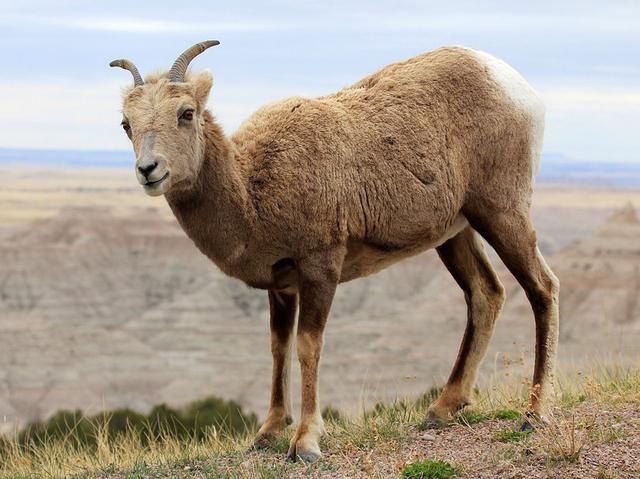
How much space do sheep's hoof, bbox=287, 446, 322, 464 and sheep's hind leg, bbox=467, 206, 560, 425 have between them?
1.80 m

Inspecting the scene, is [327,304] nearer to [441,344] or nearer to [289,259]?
[289,259]

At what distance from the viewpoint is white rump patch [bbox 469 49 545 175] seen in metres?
8.84

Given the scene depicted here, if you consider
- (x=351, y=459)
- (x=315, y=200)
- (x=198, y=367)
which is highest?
(x=315, y=200)

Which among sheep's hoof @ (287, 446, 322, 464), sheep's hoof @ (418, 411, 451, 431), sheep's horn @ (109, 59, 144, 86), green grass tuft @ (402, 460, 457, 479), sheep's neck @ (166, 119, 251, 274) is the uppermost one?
sheep's horn @ (109, 59, 144, 86)

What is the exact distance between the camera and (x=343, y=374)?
8662cm

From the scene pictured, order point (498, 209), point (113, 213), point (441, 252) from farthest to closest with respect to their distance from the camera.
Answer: point (113, 213)
point (441, 252)
point (498, 209)

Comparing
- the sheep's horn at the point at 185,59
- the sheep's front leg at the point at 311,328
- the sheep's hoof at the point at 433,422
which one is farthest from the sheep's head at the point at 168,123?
the sheep's hoof at the point at 433,422

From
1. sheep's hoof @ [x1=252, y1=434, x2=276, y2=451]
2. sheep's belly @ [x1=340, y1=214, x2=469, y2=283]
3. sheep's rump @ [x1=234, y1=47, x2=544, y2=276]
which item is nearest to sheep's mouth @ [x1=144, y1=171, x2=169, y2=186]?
sheep's rump @ [x1=234, y1=47, x2=544, y2=276]

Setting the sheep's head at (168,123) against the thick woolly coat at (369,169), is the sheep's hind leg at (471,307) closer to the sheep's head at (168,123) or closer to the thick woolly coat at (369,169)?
the thick woolly coat at (369,169)

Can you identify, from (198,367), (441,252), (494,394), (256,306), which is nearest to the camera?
(441,252)

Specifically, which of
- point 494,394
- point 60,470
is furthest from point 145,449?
point 494,394

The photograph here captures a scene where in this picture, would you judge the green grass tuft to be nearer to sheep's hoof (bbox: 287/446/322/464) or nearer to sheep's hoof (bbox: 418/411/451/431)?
sheep's hoof (bbox: 287/446/322/464)

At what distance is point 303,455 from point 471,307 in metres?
2.12

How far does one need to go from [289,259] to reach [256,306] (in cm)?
10698
